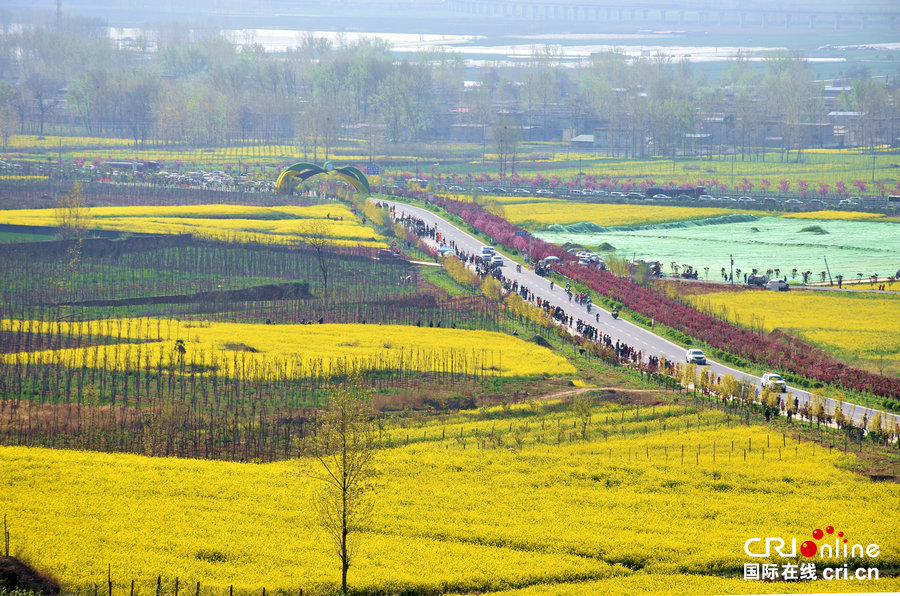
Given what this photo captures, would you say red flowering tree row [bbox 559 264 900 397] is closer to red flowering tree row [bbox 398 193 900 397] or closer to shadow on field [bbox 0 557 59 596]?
red flowering tree row [bbox 398 193 900 397]

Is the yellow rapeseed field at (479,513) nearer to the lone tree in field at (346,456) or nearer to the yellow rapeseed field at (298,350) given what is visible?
the lone tree in field at (346,456)

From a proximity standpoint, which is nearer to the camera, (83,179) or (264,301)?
(264,301)

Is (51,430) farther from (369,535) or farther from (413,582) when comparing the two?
(413,582)

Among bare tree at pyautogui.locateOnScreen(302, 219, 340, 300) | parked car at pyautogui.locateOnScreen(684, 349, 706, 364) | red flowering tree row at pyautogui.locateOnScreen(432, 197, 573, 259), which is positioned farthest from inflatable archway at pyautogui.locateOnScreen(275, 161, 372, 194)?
parked car at pyautogui.locateOnScreen(684, 349, 706, 364)

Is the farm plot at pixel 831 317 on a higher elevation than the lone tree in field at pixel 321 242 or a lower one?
lower

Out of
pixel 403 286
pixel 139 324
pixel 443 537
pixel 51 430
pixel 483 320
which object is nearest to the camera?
pixel 443 537

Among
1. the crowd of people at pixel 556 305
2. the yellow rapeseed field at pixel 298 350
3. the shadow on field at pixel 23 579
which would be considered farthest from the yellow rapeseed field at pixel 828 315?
the shadow on field at pixel 23 579

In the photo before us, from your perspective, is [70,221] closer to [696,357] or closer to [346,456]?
[696,357]

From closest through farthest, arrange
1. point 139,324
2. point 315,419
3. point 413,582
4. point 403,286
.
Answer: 1. point 413,582
2. point 315,419
3. point 139,324
4. point 403,286

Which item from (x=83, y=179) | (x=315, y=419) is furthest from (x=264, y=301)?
(x=83, y=179)
